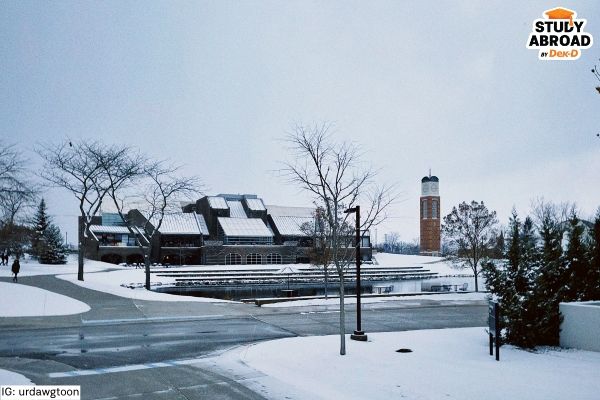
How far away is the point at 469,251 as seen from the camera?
35125 millimetres

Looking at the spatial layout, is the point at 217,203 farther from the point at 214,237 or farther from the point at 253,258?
the point at 253,258

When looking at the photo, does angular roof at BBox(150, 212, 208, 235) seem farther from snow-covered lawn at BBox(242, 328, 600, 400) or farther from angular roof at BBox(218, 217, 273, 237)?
snow-covered lawn at BBox(242, 328, 600, 400)

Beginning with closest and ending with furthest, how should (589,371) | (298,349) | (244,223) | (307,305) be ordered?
1. (589,371)
2. (298,349)
3. (307,305)
4. (244,223)

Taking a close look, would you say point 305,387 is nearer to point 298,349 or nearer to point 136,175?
→ point 298,349

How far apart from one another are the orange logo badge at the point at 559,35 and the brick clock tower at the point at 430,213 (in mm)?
97613

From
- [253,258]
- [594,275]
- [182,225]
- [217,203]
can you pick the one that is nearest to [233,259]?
[253,258]

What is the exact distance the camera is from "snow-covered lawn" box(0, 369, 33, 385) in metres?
8.25

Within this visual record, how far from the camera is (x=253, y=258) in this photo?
68562 millimetres

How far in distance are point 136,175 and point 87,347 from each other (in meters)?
22.3

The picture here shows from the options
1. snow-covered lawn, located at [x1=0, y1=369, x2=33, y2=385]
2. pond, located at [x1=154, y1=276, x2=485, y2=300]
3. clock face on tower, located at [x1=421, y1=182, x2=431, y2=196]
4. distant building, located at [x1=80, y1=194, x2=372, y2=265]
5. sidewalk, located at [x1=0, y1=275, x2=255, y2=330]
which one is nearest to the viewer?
snow-covered lawn, located at [x1=0, y1=369, x2=33, y2=385]

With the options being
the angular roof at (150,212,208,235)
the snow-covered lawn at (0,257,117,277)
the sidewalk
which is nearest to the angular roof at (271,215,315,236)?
the angular roof at (150,212,208,235)

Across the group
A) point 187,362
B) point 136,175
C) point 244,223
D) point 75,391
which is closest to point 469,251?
point 136,175

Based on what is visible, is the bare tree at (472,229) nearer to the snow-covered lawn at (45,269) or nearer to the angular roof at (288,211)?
the snow-covered lawn at (45,269)

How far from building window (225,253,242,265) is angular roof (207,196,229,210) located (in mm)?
8905
